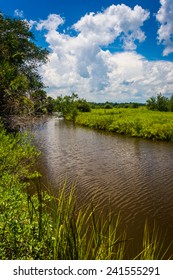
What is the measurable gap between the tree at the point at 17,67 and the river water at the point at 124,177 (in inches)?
162

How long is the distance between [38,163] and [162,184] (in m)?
7.87

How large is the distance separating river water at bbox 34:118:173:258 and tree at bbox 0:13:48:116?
13.5 ft

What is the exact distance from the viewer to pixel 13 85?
49.0ft

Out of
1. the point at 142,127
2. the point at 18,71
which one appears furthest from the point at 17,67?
the point at 142,127

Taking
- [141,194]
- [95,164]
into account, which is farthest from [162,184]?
[95,164]

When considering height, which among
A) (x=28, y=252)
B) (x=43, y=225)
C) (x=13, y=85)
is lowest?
(x=28, y=252)

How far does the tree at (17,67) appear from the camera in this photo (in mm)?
15311

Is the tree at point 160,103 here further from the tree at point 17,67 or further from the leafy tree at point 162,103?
the tree at point 17,67

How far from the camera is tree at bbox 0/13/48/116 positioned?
15311 millimetres

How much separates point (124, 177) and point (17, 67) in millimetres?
11039

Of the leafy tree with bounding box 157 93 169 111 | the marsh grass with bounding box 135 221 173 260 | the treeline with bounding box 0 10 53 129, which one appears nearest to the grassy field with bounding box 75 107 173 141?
the treeline with bounding box 0 10 53 129

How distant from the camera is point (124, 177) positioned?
13773 millimetres

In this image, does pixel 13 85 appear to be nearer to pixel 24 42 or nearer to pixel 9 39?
pixel 9 39
